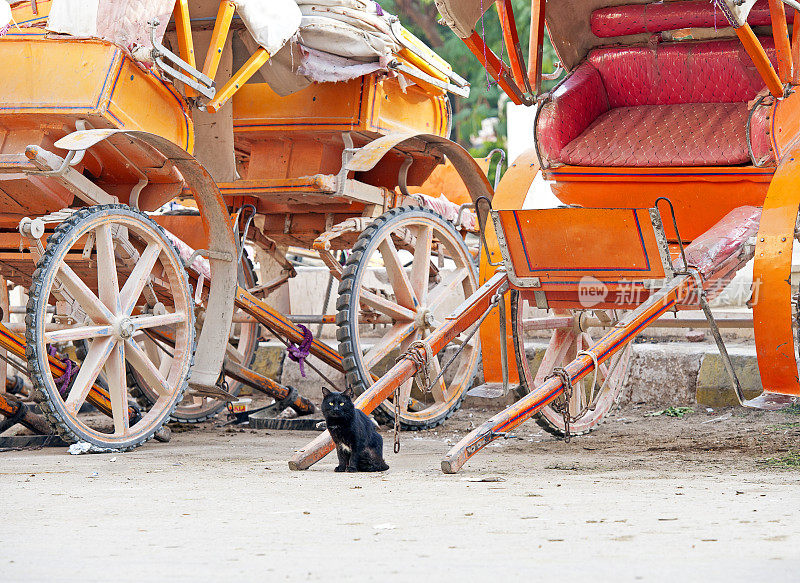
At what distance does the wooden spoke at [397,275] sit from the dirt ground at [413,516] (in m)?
1.28

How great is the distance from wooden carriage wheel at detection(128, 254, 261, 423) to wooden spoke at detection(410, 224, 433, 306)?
1051 millimetres

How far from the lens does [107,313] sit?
4.59 m

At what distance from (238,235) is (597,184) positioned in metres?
2.02

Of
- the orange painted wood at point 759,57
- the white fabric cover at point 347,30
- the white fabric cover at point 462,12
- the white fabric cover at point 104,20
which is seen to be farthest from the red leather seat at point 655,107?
the white fabric cover at point 104,20

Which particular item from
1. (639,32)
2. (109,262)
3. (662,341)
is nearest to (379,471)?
(109,262)

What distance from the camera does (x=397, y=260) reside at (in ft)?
18.9

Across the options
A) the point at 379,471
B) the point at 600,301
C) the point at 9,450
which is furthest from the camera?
the point at 9,450

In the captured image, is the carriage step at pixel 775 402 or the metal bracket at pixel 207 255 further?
the metal bracket at pixel 207 255

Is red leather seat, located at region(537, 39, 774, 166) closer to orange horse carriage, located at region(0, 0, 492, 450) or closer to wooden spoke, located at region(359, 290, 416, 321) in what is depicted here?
orange horse carriage, located at region(0, 0, 492, 450)

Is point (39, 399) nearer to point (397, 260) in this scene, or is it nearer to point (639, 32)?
point (397, 260)

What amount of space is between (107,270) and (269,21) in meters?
1.49

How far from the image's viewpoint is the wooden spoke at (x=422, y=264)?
6.00 m

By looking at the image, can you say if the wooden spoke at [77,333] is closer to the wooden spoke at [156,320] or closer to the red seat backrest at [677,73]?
the wooden spoke at [156,320]

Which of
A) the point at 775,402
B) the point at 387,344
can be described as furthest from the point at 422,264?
the point at 775,402
